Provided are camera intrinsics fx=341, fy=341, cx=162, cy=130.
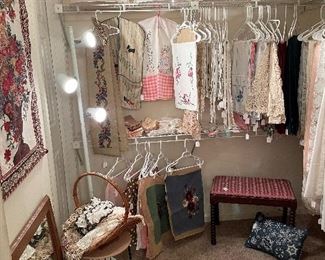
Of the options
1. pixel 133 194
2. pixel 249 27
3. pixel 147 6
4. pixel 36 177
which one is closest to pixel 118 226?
pixel 36 177

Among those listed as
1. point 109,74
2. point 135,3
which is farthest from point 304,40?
point 109,74

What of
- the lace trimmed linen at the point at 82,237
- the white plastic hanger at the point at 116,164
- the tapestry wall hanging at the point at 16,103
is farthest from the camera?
the white plastic hanger at the point at 116,164

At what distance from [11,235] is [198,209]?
5.06 ft

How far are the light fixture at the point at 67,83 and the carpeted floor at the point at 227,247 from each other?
1253mm

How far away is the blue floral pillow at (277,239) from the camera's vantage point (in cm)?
228

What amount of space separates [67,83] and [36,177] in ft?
2.76

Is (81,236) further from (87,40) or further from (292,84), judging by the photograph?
(292,84)

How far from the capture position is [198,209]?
104 inches

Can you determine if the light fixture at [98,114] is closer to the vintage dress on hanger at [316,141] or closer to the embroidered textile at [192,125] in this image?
the embroidered textile at [192,125]

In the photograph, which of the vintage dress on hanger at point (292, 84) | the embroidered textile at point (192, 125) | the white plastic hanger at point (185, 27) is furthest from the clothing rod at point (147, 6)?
the embroidered textile at point (192, 125)

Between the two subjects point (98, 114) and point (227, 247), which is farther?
point (227, 247)

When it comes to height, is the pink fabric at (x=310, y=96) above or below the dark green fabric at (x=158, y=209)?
above

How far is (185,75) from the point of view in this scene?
2281 mm

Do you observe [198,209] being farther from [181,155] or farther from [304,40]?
[304,40]
